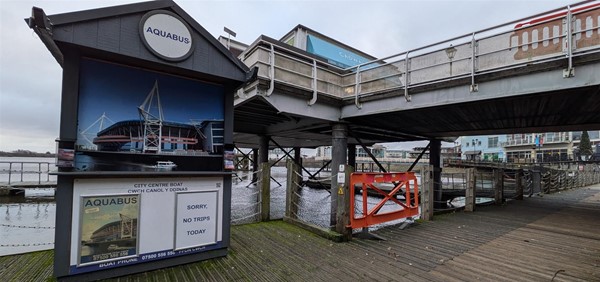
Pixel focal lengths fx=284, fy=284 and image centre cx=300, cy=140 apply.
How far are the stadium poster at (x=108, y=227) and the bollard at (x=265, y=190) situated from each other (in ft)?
11.1

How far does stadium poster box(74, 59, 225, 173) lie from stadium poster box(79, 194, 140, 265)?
44 centimetres

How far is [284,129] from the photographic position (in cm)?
1253

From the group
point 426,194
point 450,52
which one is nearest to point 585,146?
point 426,194

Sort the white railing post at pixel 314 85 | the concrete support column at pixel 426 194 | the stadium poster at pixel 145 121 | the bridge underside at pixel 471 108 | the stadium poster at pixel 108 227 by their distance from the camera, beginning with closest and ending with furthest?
the stadium poster at pixel 108 227
the stadium poster at pixel 145 121
the bridge underside at pixel 471 108
the concrete support column at pixel 426 194
the white railing post at pixel 314 85

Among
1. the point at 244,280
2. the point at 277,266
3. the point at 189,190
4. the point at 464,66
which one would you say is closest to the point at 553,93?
the point at 464,66

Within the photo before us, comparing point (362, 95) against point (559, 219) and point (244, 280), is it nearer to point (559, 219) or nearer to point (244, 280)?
point (244, 280)

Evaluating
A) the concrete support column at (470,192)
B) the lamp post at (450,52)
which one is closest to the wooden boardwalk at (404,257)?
the concrete support column at (470,192)

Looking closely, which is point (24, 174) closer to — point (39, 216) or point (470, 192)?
point (39, 216)

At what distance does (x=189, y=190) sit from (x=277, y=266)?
6.01ft

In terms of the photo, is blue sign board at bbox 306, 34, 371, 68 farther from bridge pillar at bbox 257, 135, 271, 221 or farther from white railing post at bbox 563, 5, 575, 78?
white railing post at bbox 563, 5, 575, 78

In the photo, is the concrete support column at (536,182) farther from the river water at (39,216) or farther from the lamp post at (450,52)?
the lamp post at (450,52)

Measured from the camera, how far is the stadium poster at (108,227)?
3.69m

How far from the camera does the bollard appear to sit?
7113 mm

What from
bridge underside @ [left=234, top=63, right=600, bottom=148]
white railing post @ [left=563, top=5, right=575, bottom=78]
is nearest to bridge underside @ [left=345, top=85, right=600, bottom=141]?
bridge underside @ [left=234, top=63, right=600, bottom=148]
